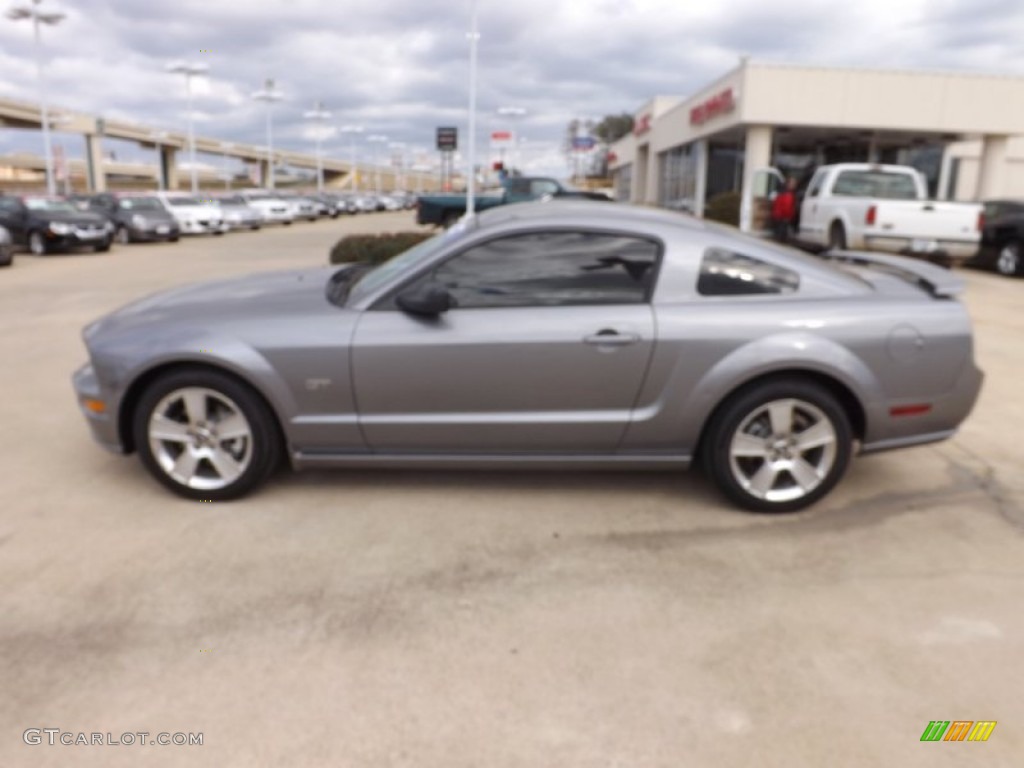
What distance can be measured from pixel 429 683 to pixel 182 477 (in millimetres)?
2086

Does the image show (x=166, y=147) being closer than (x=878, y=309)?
No

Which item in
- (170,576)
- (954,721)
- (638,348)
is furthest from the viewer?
(638,348)

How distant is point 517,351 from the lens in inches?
158

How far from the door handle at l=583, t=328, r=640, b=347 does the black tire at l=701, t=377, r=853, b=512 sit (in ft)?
1.97

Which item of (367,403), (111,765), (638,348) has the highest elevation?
(638,348)

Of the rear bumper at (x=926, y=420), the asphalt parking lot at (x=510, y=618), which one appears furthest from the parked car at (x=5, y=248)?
the rear bumper at (x=926, y=420)

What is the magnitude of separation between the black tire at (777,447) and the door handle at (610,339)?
0.60 m

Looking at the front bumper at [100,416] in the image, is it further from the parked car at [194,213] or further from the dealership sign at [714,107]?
the parked car at [194,213]

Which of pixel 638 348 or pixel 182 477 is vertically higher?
pixel 638 348

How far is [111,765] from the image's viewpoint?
245cm

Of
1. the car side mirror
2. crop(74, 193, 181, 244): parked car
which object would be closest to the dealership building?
crop(74, 193, 181, 244): parked car

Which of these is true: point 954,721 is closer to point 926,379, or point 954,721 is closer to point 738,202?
point 926,379

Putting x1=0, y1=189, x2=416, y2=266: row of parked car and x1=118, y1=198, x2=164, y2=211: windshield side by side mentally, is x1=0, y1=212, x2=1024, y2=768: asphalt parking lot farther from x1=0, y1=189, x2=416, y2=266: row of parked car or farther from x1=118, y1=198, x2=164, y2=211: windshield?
x1=118, y1=198, x2=164, y2=211: windshield

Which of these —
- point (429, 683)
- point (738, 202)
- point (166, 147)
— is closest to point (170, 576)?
point (429, 683)
